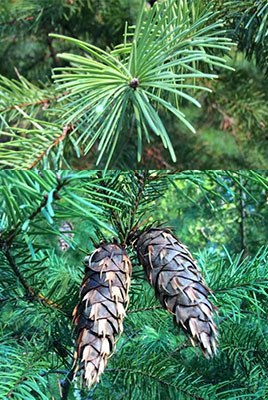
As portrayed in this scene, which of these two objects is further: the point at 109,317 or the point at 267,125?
the point at 267,125

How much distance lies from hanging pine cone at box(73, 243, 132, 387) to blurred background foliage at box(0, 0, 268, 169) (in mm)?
273

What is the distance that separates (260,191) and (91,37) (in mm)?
336

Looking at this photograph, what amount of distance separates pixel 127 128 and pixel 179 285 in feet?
1.09

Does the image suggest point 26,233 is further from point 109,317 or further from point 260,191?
point 260,191

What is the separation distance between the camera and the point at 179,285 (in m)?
0.29

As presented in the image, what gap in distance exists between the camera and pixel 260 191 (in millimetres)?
801

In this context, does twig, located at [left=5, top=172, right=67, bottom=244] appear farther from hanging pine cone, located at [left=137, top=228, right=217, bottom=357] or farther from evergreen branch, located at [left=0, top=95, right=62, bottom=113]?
evergreen branch, located at [left=0, top=95, right=62, bottom=113]

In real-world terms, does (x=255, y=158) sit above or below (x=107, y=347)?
below

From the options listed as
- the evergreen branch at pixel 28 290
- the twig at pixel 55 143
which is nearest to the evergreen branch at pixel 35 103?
the twig at pixel 55 143

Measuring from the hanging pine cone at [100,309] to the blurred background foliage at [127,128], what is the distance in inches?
10.7

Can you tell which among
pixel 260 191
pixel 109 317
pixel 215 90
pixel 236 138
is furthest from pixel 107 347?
pixel 236 138

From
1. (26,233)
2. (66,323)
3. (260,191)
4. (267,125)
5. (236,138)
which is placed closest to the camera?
(26,233)

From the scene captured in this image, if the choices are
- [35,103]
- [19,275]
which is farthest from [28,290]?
[35,103]

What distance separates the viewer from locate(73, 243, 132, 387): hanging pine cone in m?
0.27
